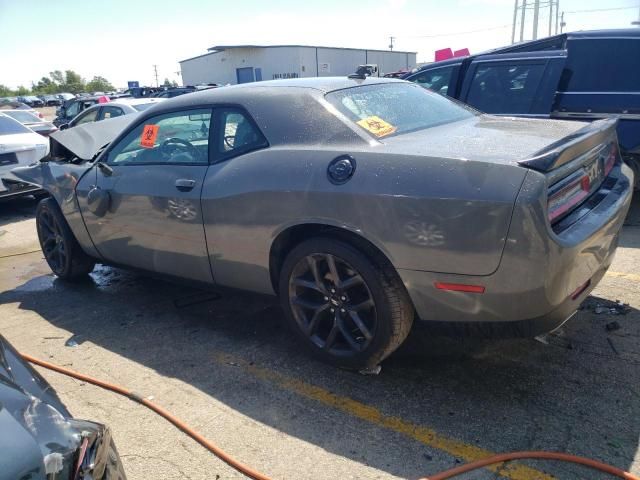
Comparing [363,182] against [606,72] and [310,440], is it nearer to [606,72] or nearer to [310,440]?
[310,440]

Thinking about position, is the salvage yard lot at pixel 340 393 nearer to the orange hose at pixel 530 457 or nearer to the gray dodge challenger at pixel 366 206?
the orange hose at pixel 530 457

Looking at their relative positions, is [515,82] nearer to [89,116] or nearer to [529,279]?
[529,279]

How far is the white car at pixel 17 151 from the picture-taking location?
803cm

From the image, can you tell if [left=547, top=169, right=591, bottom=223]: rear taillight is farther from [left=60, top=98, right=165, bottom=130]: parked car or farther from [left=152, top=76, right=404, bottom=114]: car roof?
[left=60, top=98, right=165, bottom=130]: parked car

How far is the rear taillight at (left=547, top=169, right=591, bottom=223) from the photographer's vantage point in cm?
245

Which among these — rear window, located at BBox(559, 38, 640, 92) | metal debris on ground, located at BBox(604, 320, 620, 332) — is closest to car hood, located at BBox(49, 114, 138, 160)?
metal debris on ground, located at BBox(604, 320, 620, 332)

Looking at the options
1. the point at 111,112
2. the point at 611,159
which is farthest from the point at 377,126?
the point at 111,112

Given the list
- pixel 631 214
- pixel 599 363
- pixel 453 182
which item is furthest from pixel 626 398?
pixel 631 214

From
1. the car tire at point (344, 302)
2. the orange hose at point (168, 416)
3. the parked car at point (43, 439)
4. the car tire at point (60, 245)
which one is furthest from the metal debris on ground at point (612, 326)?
the car tire at point (60, 245)

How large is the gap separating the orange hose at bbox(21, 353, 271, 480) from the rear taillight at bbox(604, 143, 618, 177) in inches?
98.9

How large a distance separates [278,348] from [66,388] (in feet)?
4.19

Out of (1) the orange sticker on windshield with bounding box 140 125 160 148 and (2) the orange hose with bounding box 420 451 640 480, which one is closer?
(2) the orange hose with bounding box 420 451 640 480

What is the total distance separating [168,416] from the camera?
2.83 m

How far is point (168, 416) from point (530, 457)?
1756 millimetres
